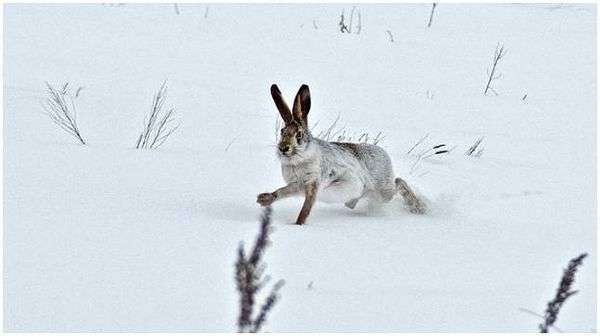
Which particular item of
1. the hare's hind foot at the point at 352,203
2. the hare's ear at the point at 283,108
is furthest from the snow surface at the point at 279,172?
the hare's ear at the point at 283,108

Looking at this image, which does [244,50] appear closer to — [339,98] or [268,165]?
[339,98]

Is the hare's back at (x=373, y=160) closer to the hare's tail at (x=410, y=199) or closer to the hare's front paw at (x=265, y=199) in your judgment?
the hare's tail at (x=410, y=199)

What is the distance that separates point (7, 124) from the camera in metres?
7.11

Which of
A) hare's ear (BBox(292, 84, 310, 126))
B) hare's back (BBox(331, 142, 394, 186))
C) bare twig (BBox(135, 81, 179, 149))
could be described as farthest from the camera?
bare twig (BBox(135, 81, 179, 149))

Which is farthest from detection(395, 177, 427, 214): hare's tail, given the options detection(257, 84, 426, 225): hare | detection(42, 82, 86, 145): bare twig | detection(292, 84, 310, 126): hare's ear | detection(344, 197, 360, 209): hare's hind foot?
detection(42, 82, 86, 145): bare twig

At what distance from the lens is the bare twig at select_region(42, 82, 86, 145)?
274 inches

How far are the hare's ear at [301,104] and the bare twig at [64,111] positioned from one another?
204cm

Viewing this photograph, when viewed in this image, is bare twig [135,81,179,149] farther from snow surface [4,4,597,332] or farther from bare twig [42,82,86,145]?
bare twig [42,82,86,145]

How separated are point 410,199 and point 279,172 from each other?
39.6 inches

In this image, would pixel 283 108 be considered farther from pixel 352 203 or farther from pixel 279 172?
pixel 279 172

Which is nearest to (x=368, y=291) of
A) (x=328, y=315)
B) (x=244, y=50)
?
(x=328, y=315)

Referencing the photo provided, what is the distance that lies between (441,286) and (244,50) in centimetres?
782

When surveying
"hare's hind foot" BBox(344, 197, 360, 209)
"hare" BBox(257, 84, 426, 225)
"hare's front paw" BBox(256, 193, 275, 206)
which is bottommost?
"hare's hind foot" BBox(344, 197, 360, 209)

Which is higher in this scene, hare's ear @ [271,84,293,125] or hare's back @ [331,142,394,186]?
hare's ear @ [271,84,293,125]
